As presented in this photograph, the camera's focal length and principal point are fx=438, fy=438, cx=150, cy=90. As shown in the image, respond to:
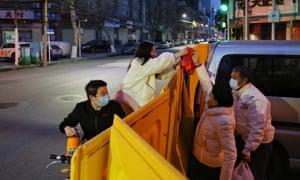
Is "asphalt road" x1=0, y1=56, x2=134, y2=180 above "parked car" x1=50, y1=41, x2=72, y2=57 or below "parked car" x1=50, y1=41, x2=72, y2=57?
below

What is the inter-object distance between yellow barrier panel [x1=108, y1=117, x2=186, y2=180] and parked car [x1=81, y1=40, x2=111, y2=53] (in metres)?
51.6

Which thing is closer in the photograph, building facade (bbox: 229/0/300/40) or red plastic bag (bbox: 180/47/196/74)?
red plastic bag (bbox: 180/47/196/74)

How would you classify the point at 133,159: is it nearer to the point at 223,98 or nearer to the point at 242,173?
the point at 223,98

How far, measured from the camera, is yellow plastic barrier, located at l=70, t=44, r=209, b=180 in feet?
7.47

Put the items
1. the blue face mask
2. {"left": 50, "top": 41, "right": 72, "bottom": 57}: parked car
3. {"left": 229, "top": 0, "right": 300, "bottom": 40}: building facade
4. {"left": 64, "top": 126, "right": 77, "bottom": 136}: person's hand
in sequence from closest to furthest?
1. {"left": 64, "top": 126, "right": 77, "bottom": 136}: person's hand
2. the blue face mask
3. {"left": 229, "top": 0, "right": 300, "bottom": 40}: building facade
4. {"left": 50, "top": 41, "right": 72, "bottom": 57}: parked car

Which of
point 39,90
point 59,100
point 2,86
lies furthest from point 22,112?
point 2,86

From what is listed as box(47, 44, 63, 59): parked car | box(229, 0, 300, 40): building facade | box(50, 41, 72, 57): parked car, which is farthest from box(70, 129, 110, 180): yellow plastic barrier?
box(50, 41, 72, 57): parked car

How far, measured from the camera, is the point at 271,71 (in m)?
4.69

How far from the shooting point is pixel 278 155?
15.7ft

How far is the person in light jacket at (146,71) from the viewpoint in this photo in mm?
4551

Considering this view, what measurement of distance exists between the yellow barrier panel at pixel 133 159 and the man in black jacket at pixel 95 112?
50.4 inches

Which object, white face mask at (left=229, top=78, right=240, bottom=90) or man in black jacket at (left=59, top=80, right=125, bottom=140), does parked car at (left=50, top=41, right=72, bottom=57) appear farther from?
man in black jacket at (left=59, top=80, right=125, bottom=140)

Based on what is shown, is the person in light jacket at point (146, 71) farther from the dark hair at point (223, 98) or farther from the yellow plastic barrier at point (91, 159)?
the yellow plastic barrier at point (91, 159)

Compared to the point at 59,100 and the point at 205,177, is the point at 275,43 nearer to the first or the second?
the point at 205,177
